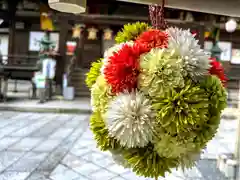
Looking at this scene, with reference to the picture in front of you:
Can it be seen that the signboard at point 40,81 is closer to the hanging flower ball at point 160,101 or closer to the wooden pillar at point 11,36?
the wooden pillar at point 11,36

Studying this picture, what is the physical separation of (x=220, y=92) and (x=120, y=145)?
404 millimetres

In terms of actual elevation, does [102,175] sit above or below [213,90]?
below

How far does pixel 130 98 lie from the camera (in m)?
0.90

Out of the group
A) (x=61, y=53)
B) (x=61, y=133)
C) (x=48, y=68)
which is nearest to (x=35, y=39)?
(x=61, y=53)

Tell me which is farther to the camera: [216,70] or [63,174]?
[63,174]

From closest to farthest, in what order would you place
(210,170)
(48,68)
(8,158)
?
(210,170), (8,158), (48,68)

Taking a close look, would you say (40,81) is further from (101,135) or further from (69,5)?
(101,135)

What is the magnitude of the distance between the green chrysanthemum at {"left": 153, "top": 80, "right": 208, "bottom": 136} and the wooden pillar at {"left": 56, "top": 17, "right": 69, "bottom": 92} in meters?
10.0

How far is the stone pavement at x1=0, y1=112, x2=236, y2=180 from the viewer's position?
3.37 m

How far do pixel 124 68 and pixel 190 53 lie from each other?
0.76 ft

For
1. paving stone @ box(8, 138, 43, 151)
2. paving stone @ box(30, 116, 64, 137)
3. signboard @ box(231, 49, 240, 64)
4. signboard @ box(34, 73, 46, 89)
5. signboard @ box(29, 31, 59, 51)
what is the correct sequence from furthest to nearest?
signboard @ box(231, 49, 240, 64) → signboard @ box(29, 31, 59, 51) → signboard @ box(34, 73, 46, 89) → paving stone @ box(30, 116, 64, 137) → paving stone @ box(8, 138, 43, 151)

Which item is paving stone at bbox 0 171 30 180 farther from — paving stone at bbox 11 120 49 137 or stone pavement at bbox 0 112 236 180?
paving stone at bbox 11 120 49 137

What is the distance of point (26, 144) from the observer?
468cm

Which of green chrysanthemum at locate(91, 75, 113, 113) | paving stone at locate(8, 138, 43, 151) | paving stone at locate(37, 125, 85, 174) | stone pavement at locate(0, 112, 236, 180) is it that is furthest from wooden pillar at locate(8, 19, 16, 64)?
green chrysanthemum at locate(91, 75, 113, 113)
